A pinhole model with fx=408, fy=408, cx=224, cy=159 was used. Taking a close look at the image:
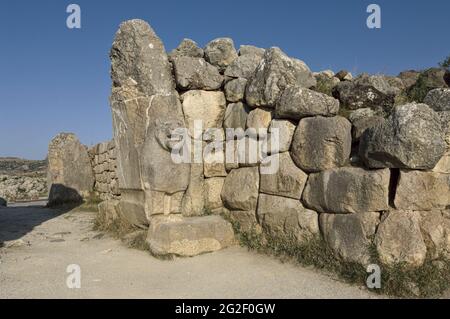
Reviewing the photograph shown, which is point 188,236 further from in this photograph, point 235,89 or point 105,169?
point 105,169

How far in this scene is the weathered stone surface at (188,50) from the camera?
7.12 metres

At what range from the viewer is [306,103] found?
5.23m

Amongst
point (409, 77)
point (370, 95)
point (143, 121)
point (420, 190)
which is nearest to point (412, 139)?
point (420, 190)

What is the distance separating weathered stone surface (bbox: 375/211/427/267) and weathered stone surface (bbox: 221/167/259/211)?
77.7 inches

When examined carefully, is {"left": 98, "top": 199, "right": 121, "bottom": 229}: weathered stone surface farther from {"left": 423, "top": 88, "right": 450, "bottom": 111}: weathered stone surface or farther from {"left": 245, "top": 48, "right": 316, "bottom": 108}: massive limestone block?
{"left": 423, "top": 88, "right": 450, "bottom": 111}: weathered stone surface

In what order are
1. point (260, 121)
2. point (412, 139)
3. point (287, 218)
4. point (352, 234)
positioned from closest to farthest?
1. point (412, 139)
2. point (352, 234)
3. point (287, 218)
4. point (260, 121)

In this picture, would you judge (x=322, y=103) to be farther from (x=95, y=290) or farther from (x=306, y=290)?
(x=95, y=290)

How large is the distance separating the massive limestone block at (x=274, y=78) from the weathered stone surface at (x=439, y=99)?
5.27 feet

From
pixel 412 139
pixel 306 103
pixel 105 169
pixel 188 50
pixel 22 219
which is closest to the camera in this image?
pixel 412 139

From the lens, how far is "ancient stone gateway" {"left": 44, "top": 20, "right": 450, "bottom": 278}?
171 inches

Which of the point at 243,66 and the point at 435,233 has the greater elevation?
the point at 243,66

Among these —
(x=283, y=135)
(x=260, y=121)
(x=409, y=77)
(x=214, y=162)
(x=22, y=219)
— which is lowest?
(x=22, y=219)

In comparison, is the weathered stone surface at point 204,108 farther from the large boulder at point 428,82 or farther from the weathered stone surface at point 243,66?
the large boulder at point 428,82

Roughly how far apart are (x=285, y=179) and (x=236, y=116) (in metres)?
1.51
